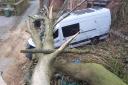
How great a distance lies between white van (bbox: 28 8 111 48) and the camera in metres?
15.9

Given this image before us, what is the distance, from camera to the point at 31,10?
26.4 meters

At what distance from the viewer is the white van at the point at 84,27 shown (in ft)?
52.2

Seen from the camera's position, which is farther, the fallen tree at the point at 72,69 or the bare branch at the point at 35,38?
the bare branch at the point at 35,38

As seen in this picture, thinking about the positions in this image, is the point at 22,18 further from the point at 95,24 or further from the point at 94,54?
the point at 94,54

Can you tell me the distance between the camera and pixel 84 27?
53.6 feet

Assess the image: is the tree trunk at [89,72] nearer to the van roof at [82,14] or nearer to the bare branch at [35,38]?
the bare branch at [35,38]

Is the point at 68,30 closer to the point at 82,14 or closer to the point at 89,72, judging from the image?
the point at 82,14

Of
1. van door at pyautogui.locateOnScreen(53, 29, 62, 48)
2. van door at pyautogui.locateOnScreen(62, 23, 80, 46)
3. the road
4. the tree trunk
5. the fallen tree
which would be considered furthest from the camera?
van door at pyautogui.locateOnScreen(62, 23, 80, 46)

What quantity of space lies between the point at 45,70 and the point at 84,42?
7367 mm

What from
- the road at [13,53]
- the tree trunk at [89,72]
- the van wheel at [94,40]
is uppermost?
the tree trunk at [89,72]

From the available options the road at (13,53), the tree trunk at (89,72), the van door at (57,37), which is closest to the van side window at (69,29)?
the van door at (57,37)

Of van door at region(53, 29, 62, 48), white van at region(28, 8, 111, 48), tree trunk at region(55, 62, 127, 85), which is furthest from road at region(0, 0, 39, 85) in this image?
tree trunk at region(55, 62, 127, 85)

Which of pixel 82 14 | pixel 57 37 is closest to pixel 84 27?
pixel 82 14

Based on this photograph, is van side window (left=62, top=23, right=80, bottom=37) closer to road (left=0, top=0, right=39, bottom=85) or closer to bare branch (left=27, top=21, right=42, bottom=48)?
road (left=0, top=0, right=39, bottom=85)
